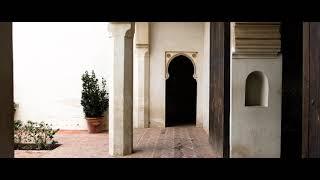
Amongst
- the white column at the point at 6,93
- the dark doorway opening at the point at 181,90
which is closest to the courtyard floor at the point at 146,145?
the dark doorway opening at the point at 181,90

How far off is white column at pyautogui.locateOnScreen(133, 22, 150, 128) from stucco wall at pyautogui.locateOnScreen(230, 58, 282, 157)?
22.6 feet

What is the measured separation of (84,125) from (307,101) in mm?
12072

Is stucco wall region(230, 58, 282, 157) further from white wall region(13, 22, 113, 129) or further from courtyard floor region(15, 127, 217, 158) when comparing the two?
white wall region(13, 22, 113, 129)

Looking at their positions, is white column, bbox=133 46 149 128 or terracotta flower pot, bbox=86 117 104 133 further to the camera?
white column, bbox=133 46 149 128

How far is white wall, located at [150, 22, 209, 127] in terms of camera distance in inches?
554

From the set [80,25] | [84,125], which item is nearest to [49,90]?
[84,125]

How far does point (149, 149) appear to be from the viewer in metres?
9.46

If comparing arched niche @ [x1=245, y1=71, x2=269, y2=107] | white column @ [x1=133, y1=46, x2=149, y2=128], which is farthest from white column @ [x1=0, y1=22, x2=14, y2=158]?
white column @ [x1=133, y1=46, x2=149, y2=128]

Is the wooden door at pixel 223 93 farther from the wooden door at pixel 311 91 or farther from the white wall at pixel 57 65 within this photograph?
the white wall at pixel 57 65

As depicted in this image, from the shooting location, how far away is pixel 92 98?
12930 mm

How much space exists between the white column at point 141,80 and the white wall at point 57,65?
1350 millimetres

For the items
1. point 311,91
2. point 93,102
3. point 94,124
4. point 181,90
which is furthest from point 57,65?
point 311,91

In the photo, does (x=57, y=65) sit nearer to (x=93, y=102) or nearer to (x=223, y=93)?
(x=93, y=102)
